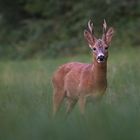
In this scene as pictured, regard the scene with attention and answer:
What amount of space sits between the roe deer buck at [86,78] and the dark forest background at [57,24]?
55.1ft

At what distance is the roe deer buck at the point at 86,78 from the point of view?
9375 millimetres

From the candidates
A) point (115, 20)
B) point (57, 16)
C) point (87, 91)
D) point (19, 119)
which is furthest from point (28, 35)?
point (19, 119)

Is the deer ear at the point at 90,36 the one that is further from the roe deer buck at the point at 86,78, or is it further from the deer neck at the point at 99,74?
the deer neck at the point at 99,74

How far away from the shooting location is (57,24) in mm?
32219

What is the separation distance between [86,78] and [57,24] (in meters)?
22.7

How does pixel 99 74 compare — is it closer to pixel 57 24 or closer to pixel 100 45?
→ pixel 100 45

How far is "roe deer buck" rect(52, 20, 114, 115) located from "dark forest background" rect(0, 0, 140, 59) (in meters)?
16.8

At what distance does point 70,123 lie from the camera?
5.09 m

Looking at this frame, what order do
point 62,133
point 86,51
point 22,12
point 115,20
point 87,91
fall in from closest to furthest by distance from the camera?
1. point 62,133
2. point 87,91
3. point 86,51
4. point 115,20
5. point 22,12

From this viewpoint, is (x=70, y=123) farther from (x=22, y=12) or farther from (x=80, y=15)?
(x=22, y=12)

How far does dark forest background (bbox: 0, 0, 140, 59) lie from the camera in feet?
95.3

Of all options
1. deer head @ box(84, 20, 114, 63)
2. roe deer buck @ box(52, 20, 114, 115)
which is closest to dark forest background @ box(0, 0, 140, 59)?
roe deer buck @ box(52, 20, 114, 115)

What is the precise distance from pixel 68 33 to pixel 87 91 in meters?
22.0

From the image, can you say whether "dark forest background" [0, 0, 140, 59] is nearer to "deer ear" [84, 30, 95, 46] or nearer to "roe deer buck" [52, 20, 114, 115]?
"roe deer buck" [52, 20, 114, 115]
